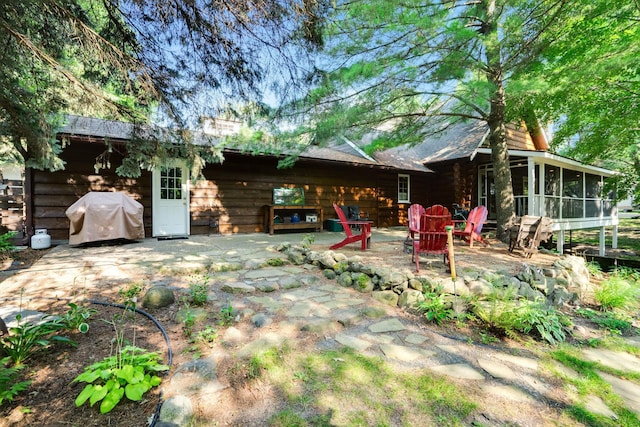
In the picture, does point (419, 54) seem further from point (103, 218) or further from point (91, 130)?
point (91, 130)

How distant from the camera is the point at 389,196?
1195 cm

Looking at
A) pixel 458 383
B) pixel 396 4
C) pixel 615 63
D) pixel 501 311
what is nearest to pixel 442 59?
pixel 396 4

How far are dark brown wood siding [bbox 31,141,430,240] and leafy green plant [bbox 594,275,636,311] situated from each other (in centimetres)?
593

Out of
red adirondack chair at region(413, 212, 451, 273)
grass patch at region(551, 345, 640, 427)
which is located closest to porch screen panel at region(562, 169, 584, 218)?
red adirondack chair at region(413, 212, 451, 273)

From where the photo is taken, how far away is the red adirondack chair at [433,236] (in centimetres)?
434

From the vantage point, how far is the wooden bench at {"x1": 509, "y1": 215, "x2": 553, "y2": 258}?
5641 millimetres

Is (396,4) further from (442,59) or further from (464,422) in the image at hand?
(464,422)

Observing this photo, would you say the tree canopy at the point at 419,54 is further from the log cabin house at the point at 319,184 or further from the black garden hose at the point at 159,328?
the black garden hose at the point at 159,328

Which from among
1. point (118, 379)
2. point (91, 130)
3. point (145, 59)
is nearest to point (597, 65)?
point (145, 59)

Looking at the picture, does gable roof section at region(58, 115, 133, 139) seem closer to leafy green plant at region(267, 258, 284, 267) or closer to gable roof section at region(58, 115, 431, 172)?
gable roof section at region(58, 115, 431, 172)

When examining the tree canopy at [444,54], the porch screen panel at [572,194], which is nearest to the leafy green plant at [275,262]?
the tree canopy at [444,54]

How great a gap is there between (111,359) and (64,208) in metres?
6.50

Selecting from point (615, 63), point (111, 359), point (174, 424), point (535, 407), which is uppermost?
point (615, 63)

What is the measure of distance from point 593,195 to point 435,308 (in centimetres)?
1539
